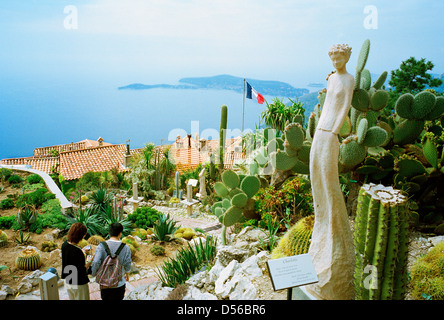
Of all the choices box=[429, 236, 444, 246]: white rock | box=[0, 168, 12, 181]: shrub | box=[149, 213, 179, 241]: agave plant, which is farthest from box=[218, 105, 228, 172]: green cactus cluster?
box=[429, 236, 444, 246]: white rock

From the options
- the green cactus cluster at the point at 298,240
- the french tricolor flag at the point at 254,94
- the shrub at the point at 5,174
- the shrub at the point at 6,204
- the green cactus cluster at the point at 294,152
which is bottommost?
the shrub at the point at 6,204

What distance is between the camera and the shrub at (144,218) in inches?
325

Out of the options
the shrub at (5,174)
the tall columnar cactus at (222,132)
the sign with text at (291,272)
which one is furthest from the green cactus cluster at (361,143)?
the shrub at (5,174)

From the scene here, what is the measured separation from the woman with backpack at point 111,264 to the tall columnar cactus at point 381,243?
6.51ft

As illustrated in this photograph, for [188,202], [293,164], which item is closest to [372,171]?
[293,164]

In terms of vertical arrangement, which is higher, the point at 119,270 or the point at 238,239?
the point at 119,270

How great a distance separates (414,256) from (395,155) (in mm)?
1384

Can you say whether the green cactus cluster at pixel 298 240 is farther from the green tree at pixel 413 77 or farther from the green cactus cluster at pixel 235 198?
the green tree at pixel 413 77

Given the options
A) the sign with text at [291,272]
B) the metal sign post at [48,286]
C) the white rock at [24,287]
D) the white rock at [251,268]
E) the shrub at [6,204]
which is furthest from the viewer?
the shrub at [6,204]

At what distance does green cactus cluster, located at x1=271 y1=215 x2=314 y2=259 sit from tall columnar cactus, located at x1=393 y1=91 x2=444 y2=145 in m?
2.20

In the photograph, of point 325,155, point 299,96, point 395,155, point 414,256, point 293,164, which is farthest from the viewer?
point 299,96

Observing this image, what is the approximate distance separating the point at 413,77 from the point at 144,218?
10985mm
